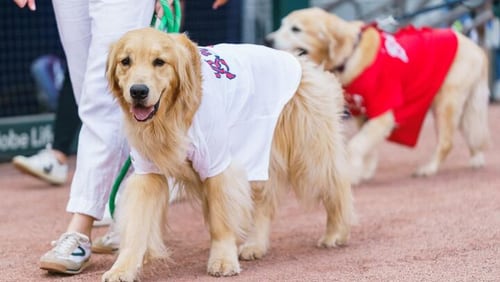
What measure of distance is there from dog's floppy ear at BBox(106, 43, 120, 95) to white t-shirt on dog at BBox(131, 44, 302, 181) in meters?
0.25

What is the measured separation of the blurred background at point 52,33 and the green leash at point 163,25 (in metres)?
3.32

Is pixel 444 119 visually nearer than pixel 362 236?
No

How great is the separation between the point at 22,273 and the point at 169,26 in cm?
117

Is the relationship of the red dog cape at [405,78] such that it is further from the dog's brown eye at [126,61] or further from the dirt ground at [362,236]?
the dog's brown eye at [126,61]

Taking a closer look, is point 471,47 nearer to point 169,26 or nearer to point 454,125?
point 454,125

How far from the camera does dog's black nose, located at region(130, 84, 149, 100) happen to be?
331cm

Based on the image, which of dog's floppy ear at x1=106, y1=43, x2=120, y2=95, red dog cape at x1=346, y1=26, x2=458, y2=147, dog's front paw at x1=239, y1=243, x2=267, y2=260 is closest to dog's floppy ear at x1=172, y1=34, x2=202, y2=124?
dog's floppy ear at x1=106, y1=43, x2=120, y2=95

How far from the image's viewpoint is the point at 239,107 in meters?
3.77

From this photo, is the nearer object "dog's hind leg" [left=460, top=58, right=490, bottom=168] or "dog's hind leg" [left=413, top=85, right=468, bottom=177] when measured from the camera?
"dog's hind leg" [left=413, top=85, right=468, bottom=177]

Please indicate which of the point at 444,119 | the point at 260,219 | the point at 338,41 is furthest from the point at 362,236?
the point at 444,119

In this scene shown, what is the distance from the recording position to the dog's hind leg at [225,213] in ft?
12.0

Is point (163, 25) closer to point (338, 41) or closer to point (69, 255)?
point (69, 255)

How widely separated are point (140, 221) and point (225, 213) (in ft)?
1.14

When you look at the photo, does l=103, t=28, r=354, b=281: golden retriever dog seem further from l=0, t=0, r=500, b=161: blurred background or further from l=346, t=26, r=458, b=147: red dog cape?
l=0, t=0, r=500, b=161: blurred background
